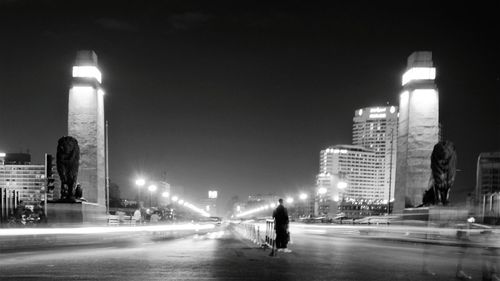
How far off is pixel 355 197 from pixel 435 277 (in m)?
192

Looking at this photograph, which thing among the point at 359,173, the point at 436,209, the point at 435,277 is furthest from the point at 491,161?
the point at 435,277

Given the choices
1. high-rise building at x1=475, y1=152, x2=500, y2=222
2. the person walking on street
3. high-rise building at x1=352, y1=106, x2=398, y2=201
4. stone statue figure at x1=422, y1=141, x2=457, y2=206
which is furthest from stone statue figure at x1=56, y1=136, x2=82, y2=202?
high-rise building at x1=352, y1=106, x2=398, y2=201

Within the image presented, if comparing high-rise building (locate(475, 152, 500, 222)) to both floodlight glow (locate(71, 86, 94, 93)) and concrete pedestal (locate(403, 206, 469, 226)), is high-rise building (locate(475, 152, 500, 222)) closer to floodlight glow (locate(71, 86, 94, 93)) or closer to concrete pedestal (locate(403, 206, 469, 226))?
concrete pedestal (locate(403, 206, 469, 226))

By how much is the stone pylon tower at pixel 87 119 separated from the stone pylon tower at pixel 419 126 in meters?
24.5

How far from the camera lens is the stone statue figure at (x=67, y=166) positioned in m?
33.6

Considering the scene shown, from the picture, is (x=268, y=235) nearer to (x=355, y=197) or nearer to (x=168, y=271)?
(x=168, y=271)

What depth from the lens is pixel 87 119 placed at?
132ft

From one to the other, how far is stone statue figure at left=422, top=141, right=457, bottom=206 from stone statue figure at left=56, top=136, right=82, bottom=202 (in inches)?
926

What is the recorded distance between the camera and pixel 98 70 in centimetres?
4259

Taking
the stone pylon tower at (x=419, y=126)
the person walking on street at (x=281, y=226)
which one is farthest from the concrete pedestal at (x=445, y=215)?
the person walking on street at (x=281, y=226)

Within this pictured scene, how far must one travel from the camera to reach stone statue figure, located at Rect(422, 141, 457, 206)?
33.6 meters

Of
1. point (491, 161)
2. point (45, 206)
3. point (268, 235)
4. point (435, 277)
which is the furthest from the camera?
point (491, 161)

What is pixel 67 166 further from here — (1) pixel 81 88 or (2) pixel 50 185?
(2) pixel 50 185

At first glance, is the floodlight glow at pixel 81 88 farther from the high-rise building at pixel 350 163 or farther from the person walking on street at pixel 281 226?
the high-rise building at pixel 350 163
